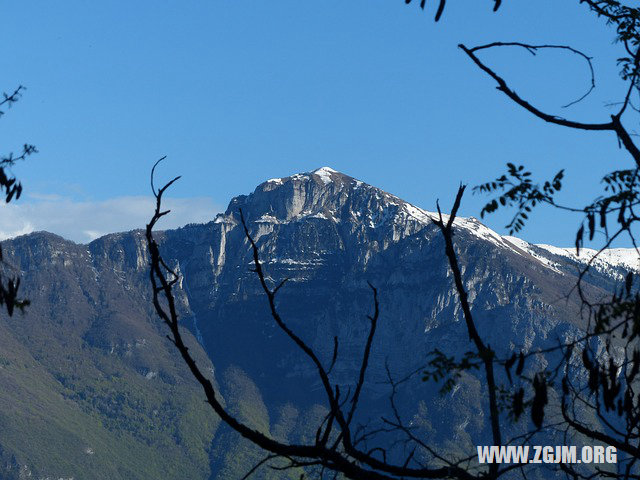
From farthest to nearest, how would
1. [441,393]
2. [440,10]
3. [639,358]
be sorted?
[441,393]
[639,358]
[440,10]

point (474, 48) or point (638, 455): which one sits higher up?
point (474, 48)

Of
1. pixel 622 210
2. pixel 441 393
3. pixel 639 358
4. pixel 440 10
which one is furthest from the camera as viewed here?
pixel 441 393

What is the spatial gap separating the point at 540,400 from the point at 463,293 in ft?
3.30

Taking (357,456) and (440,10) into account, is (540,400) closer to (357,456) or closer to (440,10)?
(357,456)

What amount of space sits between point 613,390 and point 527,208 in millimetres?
2056

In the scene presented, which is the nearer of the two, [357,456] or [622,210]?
[357,456]

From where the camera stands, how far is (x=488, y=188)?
400 inches

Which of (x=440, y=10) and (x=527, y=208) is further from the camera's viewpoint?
(x=527, y=208)

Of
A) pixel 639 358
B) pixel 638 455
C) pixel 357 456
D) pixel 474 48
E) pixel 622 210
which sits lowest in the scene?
pixel 357 456

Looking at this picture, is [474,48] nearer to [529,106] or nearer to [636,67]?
[529,106]

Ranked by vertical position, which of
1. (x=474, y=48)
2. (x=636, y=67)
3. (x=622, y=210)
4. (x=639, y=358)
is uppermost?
(x=636, y=67)

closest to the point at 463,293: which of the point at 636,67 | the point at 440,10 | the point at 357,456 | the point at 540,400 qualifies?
the point at 540,400

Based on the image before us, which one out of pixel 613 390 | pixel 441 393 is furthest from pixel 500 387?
pixel 613 390

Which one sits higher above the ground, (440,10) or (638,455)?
(440,10)
